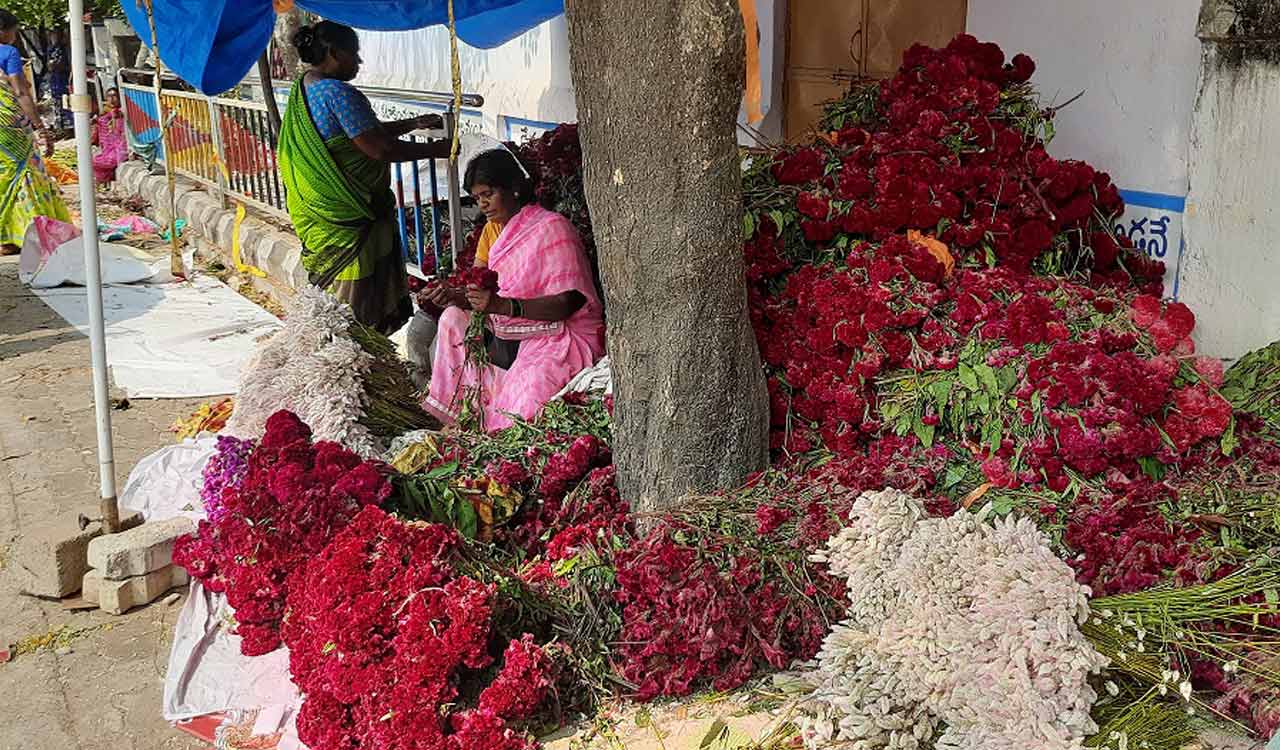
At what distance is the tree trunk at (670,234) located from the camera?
3.09 metres

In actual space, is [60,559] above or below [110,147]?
below

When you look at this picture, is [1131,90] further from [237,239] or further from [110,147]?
[110,147]

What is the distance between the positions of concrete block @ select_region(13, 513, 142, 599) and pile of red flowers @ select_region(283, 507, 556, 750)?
1518 mm

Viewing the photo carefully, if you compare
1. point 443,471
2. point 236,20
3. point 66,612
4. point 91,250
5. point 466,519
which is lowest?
point 66,612

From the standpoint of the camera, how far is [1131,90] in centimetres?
407

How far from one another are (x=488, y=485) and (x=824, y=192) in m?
1.58

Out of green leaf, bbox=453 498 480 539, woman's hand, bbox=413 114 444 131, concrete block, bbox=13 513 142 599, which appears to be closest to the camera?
green leaf, bbox=453 498 480 539

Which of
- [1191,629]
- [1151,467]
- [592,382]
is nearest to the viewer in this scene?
[1191,629]

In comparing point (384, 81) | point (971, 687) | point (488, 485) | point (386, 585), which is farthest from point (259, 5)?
point (384, 81)

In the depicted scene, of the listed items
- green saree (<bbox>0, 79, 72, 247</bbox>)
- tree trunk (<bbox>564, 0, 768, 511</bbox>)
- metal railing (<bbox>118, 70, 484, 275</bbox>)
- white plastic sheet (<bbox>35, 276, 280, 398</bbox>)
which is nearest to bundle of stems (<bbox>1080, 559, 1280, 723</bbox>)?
tree trunk (<bbox>564, 0, 768, 511</bbox>)

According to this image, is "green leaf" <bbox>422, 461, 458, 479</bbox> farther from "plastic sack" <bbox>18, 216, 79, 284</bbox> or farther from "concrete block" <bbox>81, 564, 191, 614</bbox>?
"plastic sack" <bbox>18, 216, 79, 284</bbox>

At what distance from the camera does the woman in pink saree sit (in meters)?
→ 14.6

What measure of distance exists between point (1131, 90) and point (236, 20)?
3.88 meters

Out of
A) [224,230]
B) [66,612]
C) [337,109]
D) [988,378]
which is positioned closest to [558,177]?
[337,109]
